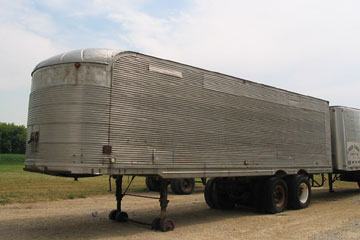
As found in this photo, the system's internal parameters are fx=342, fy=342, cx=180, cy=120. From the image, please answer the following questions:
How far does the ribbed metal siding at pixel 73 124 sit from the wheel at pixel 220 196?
5.83m

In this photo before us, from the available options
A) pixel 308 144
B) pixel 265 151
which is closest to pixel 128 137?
pixel 265 151

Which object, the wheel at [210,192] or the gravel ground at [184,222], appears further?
the wheel at [210,192]

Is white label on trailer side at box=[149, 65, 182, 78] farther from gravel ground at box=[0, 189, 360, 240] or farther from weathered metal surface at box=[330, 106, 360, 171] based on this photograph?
weathered metal surface at box=[330, 106, 360, 171]

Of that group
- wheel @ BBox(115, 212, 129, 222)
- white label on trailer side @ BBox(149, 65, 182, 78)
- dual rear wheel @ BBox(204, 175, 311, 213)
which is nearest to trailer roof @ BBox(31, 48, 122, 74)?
white label on trailer side @ BBox(149, 65, 182, 78)

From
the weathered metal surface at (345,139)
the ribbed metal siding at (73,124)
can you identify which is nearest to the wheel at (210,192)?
the ribbed metal siding at (73,124)

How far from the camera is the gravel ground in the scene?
8234mm

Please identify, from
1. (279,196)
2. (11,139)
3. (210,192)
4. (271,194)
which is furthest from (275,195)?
(11,139)

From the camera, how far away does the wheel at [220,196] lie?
40.2 ft

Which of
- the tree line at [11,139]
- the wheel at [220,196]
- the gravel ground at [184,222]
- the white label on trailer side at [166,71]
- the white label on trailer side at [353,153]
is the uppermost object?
the tree line at [11,139]

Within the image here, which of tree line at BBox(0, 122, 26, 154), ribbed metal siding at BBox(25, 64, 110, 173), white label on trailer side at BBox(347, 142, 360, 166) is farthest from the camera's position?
tree line at BBox(0, 122, 26, 154)

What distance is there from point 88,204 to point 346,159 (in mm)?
11105

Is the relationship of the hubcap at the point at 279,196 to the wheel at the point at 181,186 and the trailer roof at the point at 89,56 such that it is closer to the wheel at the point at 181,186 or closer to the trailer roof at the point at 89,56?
the wheel at the point at 181,186

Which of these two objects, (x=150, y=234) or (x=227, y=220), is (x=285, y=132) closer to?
(x=227, y=220)

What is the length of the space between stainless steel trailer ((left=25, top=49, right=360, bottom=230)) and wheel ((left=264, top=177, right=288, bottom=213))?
3 centimetres
